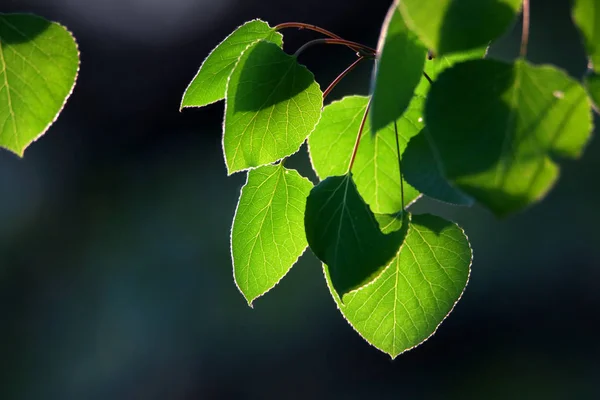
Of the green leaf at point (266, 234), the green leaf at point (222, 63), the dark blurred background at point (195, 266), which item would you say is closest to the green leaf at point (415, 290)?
the green leaf at point (266, 234)

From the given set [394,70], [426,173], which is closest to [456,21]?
[394,70]

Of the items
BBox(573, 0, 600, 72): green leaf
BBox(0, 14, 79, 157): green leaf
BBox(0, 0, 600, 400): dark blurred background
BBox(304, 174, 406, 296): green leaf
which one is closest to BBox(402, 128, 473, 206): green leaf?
BBox(304, 174, 406, 296): green leaf

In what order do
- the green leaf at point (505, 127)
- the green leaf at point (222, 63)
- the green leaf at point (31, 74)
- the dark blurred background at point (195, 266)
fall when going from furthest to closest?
the dark blurred background at point (195, 266) → the green leaf at point (222, 63) → the green leaf at point (31, 74) → the green leaf at point (505, 127)

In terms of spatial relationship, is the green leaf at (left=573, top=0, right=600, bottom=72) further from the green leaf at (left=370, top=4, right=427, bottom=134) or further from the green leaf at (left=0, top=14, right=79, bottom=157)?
the green leaf at (left=0, top=14, right=79, bottom=157)

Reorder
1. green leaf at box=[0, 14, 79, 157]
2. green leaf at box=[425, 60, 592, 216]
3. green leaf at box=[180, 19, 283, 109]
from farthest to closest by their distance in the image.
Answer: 1. green leaf at box=[180, 19, 283, 109]
2. green leaf at box=[0, 14, 79, 157]
3. green leaf at box=[425, 60, 592, 216]

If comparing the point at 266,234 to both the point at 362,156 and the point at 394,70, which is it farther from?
the point at 394,70

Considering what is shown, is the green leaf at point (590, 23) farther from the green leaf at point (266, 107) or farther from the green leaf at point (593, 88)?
the green leaf at point (266, 107)
